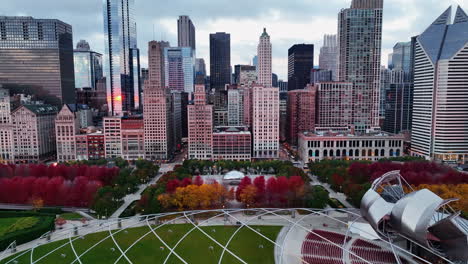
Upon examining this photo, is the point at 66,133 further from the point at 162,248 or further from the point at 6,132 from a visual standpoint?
the point at 162,248

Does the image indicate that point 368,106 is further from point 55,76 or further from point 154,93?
point 55,76

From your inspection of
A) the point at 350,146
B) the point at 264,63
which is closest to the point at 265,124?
the point at 350,146

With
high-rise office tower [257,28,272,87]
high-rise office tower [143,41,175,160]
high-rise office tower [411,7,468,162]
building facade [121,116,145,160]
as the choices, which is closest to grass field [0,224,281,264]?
high-rise office tower [143,41,175,160]

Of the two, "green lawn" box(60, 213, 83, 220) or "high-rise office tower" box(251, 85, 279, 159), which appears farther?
"high-rise office tower" box(251, 85, 279, 159)

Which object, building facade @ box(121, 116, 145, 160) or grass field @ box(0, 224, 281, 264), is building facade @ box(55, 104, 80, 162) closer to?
building facade @ box(121, 116, 145, 160)

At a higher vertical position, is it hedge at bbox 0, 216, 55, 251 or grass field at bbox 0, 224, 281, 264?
grass field at bbox 0, 224, 281, 264

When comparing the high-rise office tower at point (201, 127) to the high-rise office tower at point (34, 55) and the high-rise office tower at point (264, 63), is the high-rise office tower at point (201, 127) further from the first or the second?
the high-rise office tower at point (34, 55)
